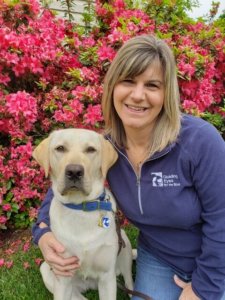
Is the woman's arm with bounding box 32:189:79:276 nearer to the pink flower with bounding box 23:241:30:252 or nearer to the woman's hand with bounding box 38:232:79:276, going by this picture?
the woman's hand with bounding box 38:232:79:276

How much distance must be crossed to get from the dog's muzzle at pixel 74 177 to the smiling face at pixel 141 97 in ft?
1.39

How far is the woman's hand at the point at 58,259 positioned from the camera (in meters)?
2.70

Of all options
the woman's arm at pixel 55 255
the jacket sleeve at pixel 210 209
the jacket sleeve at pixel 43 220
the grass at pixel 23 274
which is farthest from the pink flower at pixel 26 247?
the jacket sleeve at pixel 210 209

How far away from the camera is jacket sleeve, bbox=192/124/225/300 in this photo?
2406mm

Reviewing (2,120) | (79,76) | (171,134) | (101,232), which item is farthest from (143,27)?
(101,232)

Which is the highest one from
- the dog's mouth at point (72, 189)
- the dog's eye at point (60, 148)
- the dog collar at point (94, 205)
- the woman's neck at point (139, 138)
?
the woman's neck at point (139, 138)

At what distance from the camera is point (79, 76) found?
3.73m

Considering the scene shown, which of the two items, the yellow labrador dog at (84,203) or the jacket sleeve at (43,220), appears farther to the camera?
the jacket sleeve at (43,220)

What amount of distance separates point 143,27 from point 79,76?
87cm

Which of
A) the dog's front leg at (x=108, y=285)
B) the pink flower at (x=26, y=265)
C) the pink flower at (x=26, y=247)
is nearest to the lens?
the dog's front leg at (x=108, y=285)

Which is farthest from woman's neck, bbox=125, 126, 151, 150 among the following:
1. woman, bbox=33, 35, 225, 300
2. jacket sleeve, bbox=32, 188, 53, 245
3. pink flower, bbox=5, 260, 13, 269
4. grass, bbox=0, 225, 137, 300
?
pink flower, bbox=5, 260, 13, 269

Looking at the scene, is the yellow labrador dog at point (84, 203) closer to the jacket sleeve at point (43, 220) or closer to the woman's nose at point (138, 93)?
the jacket sleeve at point (43, 220)

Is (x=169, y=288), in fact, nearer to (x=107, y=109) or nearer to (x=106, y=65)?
(x=107, y=109)

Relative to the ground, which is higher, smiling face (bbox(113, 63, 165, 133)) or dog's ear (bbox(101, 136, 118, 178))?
smiling face (bbox(113, 63, 165, 133))
